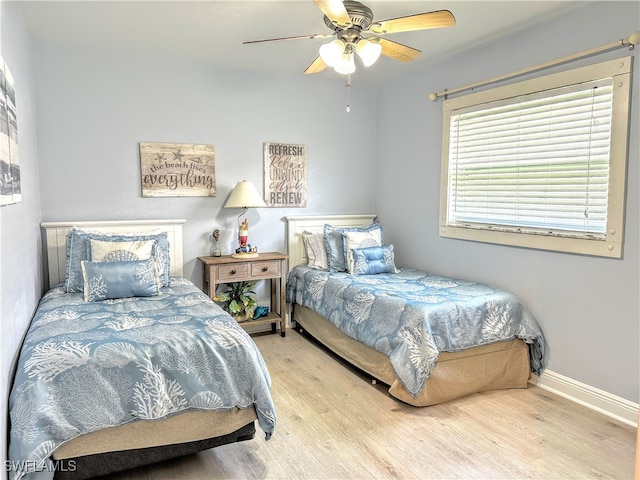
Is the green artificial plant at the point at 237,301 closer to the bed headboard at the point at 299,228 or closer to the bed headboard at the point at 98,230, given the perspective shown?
the bed headboard at the point at 98,230

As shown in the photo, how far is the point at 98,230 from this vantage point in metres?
3.45

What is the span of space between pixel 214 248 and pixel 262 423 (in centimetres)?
206

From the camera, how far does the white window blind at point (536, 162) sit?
2.65 m

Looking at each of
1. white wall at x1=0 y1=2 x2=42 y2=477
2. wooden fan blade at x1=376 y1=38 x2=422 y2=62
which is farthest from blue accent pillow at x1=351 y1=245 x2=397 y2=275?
white wall at x1=0 y1=2 x2=42 y2=477

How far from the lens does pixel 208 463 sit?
7.04 ft

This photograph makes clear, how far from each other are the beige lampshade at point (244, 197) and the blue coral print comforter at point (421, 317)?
3.10ft

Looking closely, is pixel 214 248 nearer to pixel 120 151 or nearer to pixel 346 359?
pixel 120 151

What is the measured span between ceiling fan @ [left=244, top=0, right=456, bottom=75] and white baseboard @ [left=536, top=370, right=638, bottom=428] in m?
2.32

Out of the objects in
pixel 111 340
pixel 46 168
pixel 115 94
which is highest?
pixel 115 94

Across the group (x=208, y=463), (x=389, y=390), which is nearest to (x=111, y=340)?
(x=208, y=463)

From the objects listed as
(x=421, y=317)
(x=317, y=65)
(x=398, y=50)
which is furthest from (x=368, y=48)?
(x=421, y=317)

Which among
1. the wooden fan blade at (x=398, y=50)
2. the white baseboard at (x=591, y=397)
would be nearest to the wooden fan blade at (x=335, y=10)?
the wooden fan blade at (x=398, y=50)

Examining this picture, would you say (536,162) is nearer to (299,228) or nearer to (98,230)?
(299,228)

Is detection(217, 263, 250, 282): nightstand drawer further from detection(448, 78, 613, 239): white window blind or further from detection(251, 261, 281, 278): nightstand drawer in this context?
detection(448, 78, 613, 239): white window blind
